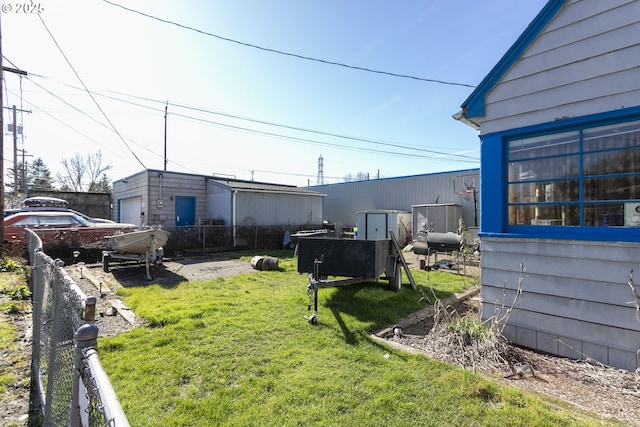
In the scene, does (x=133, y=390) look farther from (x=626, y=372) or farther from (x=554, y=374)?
(x=626, y=372)

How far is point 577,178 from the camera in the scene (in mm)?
3674

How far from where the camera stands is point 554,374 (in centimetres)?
325

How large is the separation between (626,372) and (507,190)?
87.9 inches

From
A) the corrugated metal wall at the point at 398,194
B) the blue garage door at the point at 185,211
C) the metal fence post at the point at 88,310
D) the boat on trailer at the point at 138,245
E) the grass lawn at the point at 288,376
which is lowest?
the grass lawn at the point at 288,376

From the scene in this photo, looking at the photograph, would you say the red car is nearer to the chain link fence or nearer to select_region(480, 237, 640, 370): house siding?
the chain link fence

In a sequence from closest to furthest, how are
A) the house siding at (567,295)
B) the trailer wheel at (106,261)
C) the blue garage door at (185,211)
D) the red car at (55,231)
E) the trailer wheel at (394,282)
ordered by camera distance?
the house siding at (567,295)
the trailer wheel at (394,282)
the trailer wheel at (106,261)
the red car at (55,231)
the blue garage door at (185,211)

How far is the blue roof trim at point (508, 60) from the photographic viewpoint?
3.78 metres

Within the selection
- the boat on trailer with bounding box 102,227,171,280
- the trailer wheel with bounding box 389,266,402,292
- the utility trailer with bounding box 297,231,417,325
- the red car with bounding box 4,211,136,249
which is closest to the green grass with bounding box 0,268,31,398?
the boat on trailer with bounding box 102,227,171,280

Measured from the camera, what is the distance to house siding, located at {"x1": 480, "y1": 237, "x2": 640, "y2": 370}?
3260mm

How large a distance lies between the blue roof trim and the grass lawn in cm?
325

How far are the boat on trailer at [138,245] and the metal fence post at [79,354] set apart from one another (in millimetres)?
7153

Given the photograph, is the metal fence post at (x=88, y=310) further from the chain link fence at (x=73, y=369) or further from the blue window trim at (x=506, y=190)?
the blue window trim at (x=506, y=190)

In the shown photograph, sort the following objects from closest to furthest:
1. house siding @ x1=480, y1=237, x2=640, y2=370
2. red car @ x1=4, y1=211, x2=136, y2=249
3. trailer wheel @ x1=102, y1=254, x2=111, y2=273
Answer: house siding @ x1=480, y1=237, x2=640, y2=370
trailer wheel @ x1=102, y1=254, x2=111, y2=273
red car @ x1=4, y1=211, x2=136, y2=249

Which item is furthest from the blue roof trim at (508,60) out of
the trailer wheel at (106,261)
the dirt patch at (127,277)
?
the trailer wheel at (106,261)
